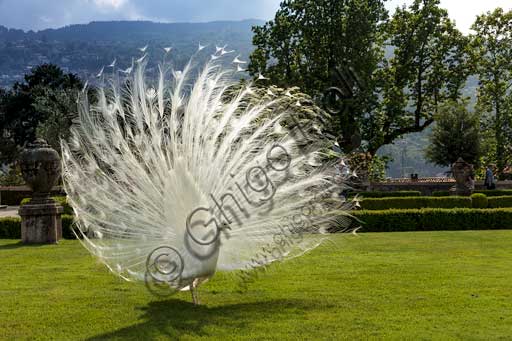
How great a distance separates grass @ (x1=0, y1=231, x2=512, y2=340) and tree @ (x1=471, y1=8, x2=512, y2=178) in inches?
1506

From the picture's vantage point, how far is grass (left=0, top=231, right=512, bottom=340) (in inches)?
286

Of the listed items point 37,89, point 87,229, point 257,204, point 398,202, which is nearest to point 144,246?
point 87,229

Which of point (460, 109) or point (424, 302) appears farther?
point (460, 109)

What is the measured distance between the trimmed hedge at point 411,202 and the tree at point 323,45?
38.2ft

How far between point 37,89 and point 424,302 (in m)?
62.0

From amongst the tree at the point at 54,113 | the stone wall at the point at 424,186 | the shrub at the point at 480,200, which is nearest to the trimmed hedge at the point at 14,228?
the shrub at the point at 480,200

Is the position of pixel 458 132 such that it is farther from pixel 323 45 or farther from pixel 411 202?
pixel 411 202

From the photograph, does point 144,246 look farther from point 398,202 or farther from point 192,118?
point 398,202

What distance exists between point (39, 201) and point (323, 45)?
86.1 ft

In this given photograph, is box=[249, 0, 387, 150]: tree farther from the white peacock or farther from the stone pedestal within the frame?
the white peacock

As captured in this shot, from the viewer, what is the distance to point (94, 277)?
11.1 metres

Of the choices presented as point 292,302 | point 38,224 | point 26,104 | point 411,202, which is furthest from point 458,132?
point 26,104

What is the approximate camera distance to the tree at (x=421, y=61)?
42.5 metres

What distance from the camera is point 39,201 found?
16.7 m
